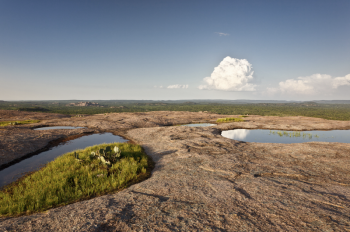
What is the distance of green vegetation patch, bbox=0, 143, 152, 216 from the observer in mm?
5723

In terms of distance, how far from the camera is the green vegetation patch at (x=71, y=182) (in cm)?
572

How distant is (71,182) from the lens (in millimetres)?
7367

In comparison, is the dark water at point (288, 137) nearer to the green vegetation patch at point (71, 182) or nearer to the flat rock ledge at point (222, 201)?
the flat rock ledge at point (222, 201)

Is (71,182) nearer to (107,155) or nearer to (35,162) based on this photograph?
(107,155)

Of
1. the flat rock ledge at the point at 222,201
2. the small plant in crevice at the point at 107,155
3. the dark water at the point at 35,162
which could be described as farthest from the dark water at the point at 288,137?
the dark water at the point at 35,162

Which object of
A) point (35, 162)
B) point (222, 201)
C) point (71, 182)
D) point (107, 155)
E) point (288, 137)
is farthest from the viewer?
point (288, 137)

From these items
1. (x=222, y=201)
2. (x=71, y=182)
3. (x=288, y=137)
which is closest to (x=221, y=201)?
(x=222, y=201)

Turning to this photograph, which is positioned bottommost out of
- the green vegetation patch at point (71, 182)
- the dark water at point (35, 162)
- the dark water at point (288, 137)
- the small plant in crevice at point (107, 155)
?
the dark water at point (288, 137)

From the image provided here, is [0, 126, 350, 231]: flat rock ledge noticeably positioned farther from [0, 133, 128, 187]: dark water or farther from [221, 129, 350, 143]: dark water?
[221, 129, 350, 143]: dark water

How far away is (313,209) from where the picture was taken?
515cm

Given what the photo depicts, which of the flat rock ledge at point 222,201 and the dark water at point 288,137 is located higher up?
the flat rock ledge at point 222,201

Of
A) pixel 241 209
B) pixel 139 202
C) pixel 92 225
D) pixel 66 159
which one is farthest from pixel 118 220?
pixel 66 159

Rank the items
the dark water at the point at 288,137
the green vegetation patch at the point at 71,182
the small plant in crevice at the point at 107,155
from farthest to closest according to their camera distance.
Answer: the dark water at the point at 288,137 → the small plant in crevice at the point at 107,155 → the green vegetation patch at the point at 71,182

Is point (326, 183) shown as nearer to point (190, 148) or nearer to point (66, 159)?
point (190, 148)
